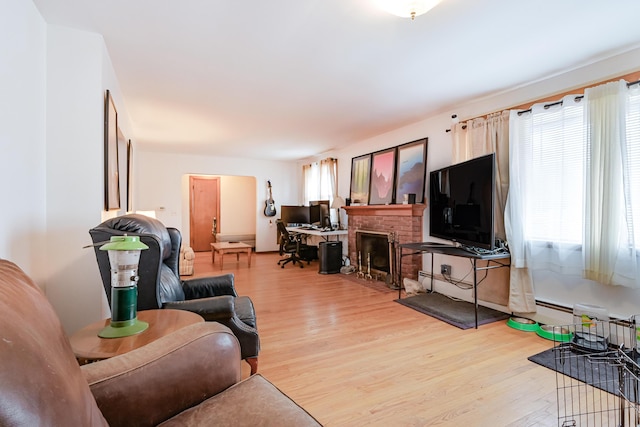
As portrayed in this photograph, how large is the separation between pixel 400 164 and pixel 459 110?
44.5 inches

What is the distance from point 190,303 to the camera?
1767 millimetres

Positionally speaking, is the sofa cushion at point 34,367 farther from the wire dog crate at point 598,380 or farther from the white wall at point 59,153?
the wire dog crate at point 598,380

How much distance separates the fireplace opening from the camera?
4734 mm

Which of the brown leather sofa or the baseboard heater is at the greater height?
the brown leather sofa

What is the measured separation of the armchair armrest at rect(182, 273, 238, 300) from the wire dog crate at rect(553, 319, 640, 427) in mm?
2157

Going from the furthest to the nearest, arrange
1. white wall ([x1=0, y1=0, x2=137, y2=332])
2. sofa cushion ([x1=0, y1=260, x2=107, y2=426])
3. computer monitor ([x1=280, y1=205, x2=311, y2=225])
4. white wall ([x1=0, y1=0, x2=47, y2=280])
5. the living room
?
computer monitor ([x1=280, y1=205, x2=311, y2=225])
white wall ([x1=0, y1=0, x2=137, y2=332])
the living room
white wall ([x1=0, y1=0, x2=47, y2=280])
sofa cushion ([x1=0, y1=260, x2=107, y2=426])

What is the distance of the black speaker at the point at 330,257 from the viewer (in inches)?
217

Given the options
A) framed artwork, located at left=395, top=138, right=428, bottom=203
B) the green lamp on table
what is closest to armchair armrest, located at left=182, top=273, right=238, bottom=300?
the green lamp on table

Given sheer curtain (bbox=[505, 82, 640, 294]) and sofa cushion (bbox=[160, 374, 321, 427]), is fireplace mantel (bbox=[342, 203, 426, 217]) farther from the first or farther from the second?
sofa cushion (bbox=[160, 374, 321, 427])

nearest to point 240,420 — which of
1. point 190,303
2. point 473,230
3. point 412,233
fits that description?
point 190,303

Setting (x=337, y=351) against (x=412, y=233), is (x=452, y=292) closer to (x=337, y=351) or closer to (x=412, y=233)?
(x=412, y=233)

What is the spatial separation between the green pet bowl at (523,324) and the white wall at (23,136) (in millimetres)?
3778

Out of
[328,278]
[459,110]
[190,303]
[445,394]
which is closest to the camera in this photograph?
[190,303]

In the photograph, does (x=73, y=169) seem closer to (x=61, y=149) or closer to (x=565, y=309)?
(x=61, y=149)
